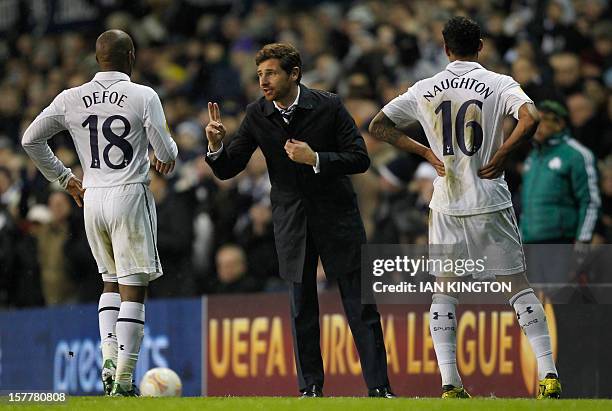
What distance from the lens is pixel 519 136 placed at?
355 inches

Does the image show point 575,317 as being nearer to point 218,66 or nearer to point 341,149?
point 341,149

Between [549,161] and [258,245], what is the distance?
3225mm

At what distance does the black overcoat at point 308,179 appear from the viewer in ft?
32.0

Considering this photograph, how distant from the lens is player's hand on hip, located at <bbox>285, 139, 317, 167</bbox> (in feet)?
30.7

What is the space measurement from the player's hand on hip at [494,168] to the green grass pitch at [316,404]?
1.45 meters

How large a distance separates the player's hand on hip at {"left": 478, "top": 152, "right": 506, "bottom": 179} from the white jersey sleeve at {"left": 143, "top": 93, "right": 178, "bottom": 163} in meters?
2.01

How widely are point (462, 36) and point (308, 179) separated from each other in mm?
1444

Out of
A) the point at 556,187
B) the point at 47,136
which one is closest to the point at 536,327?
the point at 47,136

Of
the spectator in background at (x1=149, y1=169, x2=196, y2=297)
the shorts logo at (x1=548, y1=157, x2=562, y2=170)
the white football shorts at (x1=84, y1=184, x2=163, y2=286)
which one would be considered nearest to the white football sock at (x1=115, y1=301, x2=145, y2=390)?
the white football shorts at (x1=84, y1=184, x2=163, y2=286)

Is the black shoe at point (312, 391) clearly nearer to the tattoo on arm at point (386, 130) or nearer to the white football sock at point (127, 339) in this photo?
the white football sock at point (127, 339)

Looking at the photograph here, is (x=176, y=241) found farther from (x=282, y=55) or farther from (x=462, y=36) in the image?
(x=462, y=36)

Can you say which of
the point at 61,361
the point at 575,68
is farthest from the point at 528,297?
the point at 61,361

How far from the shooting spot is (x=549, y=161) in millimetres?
12547

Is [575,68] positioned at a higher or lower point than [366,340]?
higher
